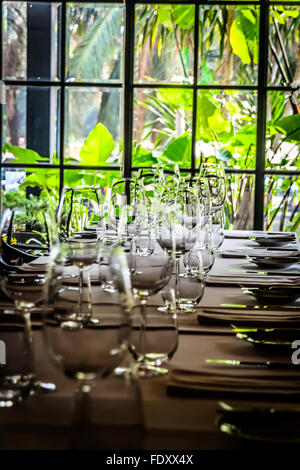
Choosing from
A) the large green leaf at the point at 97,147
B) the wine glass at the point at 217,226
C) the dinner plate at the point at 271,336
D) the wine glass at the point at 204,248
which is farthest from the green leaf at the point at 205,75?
the dinner plate at the point at 271,336

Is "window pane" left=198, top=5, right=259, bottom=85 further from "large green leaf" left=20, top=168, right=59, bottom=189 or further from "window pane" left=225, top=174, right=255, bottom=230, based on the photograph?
"large green leaf" left=20, top=168, right=59, bottom=189

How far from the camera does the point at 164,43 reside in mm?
4605

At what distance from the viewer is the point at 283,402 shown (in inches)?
38.0

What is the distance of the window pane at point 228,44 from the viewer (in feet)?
14.6

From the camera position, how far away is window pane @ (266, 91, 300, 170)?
4.61 metres

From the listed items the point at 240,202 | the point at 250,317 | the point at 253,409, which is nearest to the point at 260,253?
the point at 250,317

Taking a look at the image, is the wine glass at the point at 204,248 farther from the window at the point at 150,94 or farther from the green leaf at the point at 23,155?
the green leaf at the point at 23,155

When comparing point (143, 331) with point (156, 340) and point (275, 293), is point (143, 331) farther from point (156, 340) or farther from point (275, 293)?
point (275, 293)

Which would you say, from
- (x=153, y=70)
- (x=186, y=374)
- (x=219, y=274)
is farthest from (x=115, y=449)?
(x=153, y=70)

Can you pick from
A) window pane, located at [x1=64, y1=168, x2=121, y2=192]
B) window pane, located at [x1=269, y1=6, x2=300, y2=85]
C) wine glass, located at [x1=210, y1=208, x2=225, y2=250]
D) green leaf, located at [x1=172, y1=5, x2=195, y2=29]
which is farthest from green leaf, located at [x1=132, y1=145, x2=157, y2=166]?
wine glass, located at [x1=210, y1=208, x2=225, y2=250]

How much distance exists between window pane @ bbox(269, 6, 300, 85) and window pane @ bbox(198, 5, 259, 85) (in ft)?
0.70

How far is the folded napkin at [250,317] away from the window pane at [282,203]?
3.11m

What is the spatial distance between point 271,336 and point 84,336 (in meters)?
0.48
